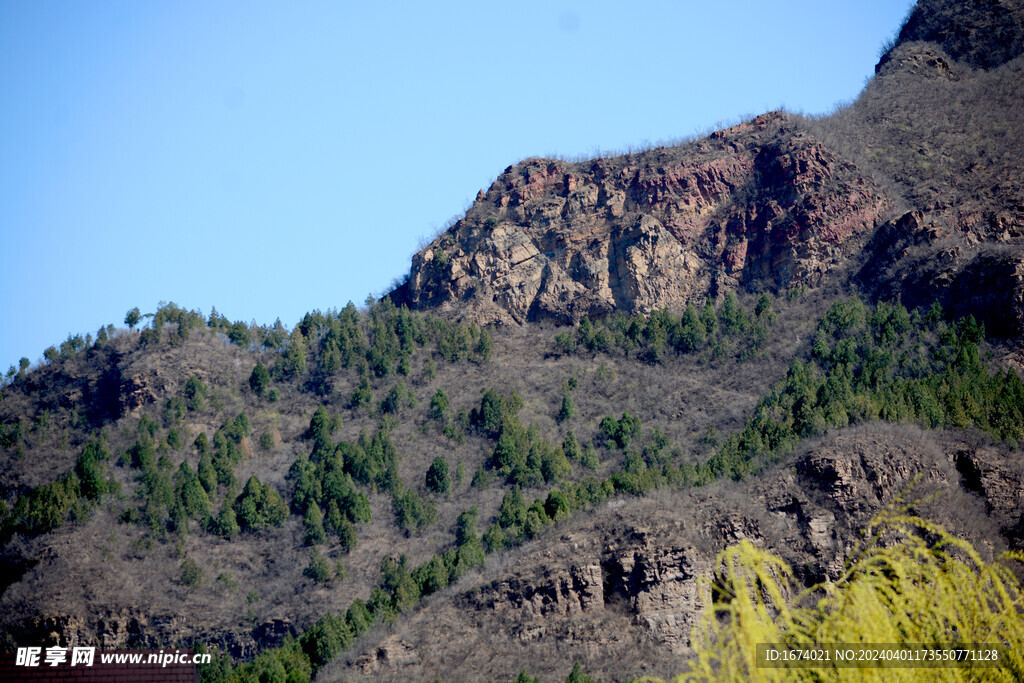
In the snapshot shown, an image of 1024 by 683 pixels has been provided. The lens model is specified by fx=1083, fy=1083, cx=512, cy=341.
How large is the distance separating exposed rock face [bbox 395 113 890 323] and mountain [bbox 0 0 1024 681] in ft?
0.68

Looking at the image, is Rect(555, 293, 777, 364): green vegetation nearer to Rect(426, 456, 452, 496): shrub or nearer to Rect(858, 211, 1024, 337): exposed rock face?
Rect(858, 211, 1024, 337): exposed rock face

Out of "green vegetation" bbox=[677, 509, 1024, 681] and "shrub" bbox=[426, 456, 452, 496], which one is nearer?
"green vegetation" bbox=[677, 509, 1024, 681]

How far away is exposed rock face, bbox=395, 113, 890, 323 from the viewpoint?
6706cm

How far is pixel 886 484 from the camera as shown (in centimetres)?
4325

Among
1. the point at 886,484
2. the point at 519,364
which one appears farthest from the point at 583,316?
the point at 886,484

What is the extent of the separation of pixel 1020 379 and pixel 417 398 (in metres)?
29.1

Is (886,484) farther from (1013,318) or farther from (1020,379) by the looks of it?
(1013,318)

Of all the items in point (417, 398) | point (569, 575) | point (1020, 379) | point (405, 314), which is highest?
point (405, 314)

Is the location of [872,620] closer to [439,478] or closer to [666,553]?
[666,553]

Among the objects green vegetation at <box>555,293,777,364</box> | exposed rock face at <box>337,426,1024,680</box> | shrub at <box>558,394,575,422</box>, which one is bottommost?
exposed rock face at <box>337,426,1024,680</box>

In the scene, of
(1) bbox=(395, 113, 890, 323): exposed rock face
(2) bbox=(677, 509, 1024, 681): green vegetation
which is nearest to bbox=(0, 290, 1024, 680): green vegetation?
(1) bbox=(395, 113, 890, 323): exposed rock face

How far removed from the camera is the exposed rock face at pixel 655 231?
6706cm

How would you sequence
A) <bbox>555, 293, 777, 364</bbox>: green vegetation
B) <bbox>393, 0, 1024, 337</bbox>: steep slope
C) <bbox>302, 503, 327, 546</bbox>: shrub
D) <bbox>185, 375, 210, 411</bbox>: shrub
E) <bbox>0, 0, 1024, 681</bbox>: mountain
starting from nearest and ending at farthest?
<bbox>0, 0, 1024, 681</bbox>: mountain → <bbox>302, 503, 327, 546</bbox>: shrub → <bbox>185, 375, 210, 411</bbox>: shrub → <bbox>555, 293, 777, 364</bbox>: green vegetation → <bbox>393, 0, 1024, 337</bbox>: steep slope

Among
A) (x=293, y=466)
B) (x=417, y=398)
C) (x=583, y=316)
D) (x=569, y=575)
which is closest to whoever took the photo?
(x=569, y=575)
